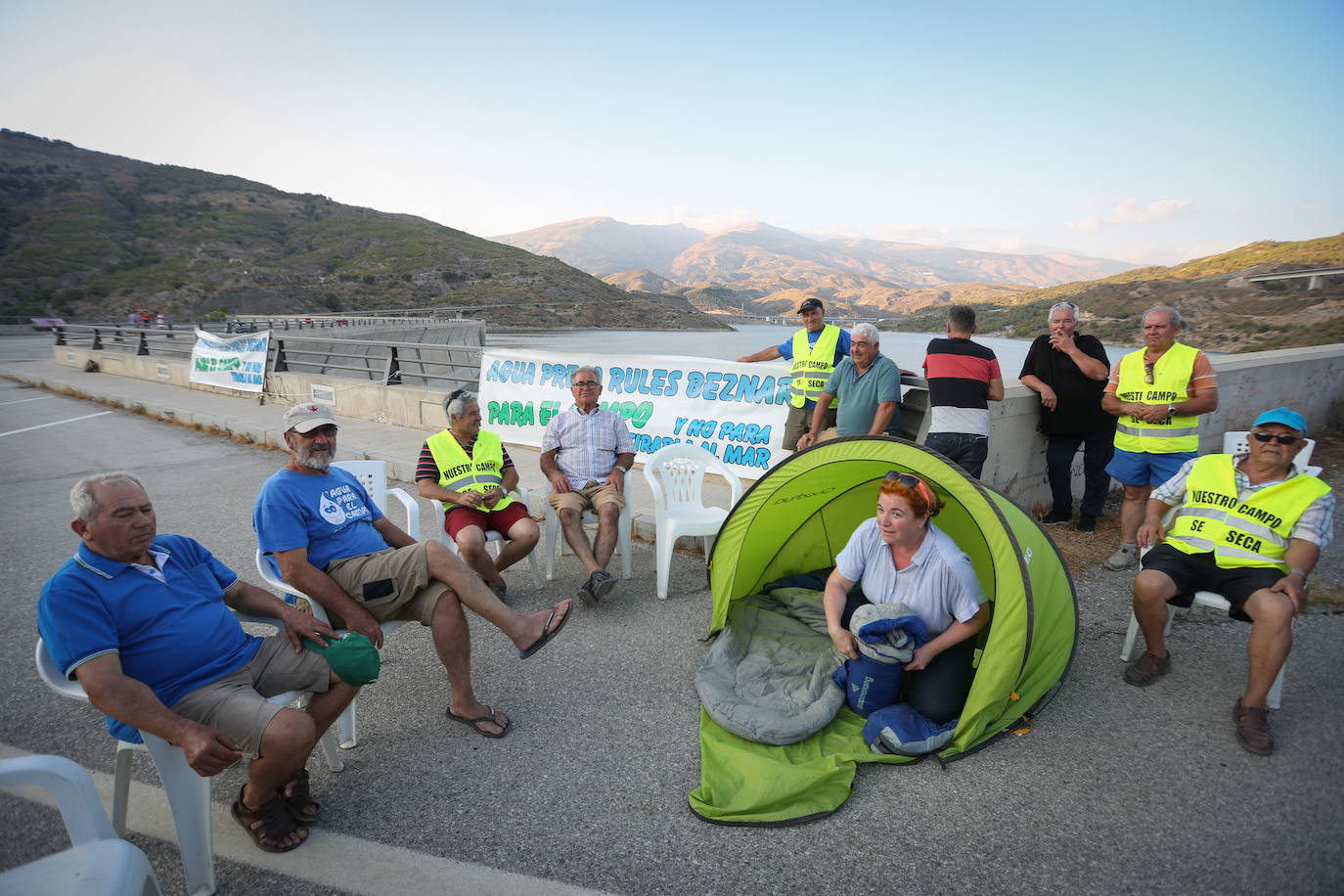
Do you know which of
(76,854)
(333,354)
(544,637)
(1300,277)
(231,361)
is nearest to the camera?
(76,854)

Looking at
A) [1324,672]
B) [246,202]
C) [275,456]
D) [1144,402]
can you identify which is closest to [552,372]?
[275,456]

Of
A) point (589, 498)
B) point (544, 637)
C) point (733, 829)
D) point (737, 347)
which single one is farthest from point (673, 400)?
point (737, 347)

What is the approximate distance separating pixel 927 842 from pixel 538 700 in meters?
1.82

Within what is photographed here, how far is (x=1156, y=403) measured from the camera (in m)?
4.32

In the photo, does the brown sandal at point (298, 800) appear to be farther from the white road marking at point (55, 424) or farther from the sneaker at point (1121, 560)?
the white road marking at point (55, 424)

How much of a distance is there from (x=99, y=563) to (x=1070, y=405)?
6.05m

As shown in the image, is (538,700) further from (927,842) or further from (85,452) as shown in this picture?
(85,452)

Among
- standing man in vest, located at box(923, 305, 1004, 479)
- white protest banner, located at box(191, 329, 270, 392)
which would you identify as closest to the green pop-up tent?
standing man in vest, located at box(923, 305, 1004, 479)

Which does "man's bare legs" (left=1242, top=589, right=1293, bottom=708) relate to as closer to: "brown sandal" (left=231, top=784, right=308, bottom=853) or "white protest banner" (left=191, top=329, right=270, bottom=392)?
"brown sandal" (left=231, top=784, right=308, bottom=853)

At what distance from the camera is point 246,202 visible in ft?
279

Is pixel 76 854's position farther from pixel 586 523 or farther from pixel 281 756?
pixel 586 523

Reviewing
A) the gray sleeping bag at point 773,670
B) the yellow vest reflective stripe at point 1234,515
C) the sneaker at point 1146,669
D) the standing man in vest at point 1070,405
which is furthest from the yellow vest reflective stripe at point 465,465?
the standing man in vest at point 1070,405

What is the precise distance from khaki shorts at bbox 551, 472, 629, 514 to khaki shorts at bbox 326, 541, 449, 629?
1.39m

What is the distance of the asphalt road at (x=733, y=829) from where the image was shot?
2104 millimetres
